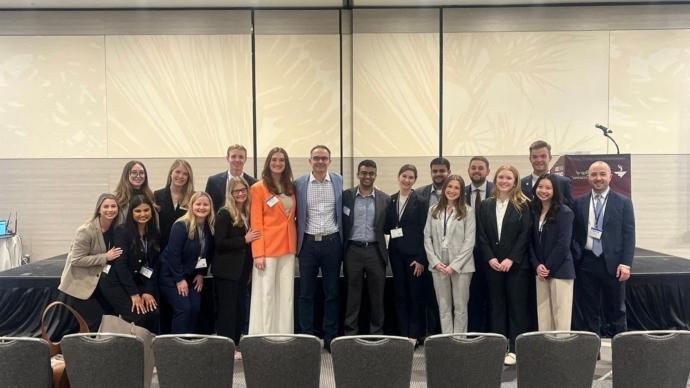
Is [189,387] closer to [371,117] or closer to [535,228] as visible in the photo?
[535,228]

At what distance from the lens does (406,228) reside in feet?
11.7

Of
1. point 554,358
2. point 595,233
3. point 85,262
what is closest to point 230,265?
point 85,262

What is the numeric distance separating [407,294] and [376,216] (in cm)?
66

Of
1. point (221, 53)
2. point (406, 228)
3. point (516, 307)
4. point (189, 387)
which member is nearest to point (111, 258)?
point (189, 387)

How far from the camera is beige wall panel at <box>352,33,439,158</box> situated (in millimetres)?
6359

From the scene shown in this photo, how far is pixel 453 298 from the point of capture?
3.40 metres

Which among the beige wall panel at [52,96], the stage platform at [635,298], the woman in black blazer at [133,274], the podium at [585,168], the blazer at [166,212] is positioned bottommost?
the stage platform at [635,298]

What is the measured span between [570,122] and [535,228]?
3782 mm

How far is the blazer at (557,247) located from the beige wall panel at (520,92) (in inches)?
132

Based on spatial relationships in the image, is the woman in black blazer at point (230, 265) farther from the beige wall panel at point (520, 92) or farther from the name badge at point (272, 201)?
the beige wall panel at point (520, 92)

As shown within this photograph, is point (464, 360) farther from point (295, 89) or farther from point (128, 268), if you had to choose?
point (295, 89)

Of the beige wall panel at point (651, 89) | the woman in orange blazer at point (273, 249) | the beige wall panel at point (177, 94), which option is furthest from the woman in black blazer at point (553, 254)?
the beige wall panel at point (177, 94)

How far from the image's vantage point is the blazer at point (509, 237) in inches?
126

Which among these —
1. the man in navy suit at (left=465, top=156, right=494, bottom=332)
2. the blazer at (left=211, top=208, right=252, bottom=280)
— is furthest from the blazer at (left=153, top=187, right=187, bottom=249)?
the man in navy suit at (left=465, top=156, right=494, bottom=332)
